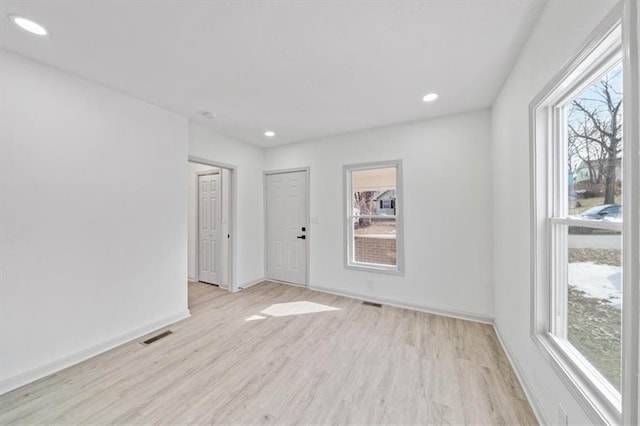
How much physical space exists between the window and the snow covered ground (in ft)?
6.88

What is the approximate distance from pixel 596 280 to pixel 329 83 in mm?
2289

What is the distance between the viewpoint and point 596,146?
1167 mm

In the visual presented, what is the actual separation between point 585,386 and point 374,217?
2.69 m

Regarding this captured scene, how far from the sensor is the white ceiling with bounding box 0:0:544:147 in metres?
1.46

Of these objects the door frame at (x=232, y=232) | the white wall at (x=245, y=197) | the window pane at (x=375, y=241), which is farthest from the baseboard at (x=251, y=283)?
the window pane at (x=375, y=241)

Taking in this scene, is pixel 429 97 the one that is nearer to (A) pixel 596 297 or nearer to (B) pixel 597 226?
A: (B) pixel 597 226

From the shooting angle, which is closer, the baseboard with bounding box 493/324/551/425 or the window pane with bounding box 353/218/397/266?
the baseboard with bounding box 493/324/551/425

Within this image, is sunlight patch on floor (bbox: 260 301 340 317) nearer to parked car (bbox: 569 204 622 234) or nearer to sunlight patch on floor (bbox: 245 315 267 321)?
sunlight patch on floor (bbox: 245 315 267 321)

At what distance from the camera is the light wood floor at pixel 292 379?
162 centimetres

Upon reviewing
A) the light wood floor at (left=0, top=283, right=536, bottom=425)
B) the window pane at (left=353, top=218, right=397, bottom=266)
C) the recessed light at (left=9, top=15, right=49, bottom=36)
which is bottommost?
the light wood floor at (left=0, top=283, right=536, bottom=425)

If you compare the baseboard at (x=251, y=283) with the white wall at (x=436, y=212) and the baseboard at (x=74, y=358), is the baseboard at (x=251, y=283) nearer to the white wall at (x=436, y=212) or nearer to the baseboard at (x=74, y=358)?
the baseboard at (x=74, y=358)

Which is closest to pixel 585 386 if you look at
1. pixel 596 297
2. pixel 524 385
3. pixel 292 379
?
pixel 596 297

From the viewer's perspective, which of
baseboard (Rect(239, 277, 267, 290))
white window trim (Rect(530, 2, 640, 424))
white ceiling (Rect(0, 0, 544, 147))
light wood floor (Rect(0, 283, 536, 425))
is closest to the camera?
white window trim (Rect(530, 2, 640, 424))

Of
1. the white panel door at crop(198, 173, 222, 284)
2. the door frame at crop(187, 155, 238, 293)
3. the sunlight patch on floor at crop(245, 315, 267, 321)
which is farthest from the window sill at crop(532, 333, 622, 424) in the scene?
the white panel door at crop(198, 173, 222, 284)
